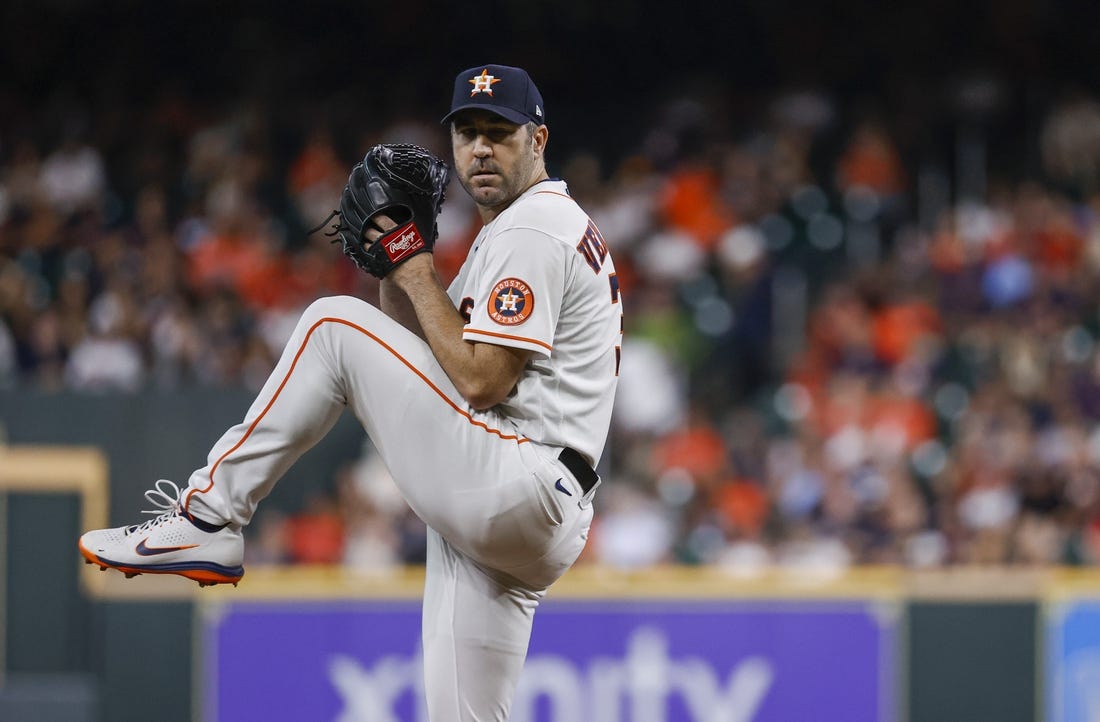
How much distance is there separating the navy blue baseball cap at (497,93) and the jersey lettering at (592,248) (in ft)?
0.99

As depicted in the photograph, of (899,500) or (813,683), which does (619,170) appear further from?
(813,683)

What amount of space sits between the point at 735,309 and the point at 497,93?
7478 mm

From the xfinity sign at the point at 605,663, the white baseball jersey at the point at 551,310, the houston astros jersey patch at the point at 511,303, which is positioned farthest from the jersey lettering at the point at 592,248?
the xfinity sign at the point at 605,663

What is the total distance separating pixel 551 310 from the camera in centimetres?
348

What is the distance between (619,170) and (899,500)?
438cm

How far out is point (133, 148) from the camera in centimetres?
1254

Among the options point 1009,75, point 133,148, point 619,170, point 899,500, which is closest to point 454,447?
point 899,500

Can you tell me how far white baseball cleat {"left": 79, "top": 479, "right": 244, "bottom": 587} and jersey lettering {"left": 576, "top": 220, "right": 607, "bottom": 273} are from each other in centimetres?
105

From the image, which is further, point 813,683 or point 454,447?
point 813,683

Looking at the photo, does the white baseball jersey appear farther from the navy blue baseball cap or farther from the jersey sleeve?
the navy blue baseball cap

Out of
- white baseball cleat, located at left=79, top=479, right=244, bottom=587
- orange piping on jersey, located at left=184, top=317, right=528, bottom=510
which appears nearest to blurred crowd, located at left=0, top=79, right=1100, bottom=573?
white baseball cleat, located at left=79, top=479, right=244, bottom=587

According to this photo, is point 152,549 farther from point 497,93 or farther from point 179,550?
point 497,93

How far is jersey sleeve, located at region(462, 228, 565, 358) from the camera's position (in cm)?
341

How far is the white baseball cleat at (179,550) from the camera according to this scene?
3502mm
